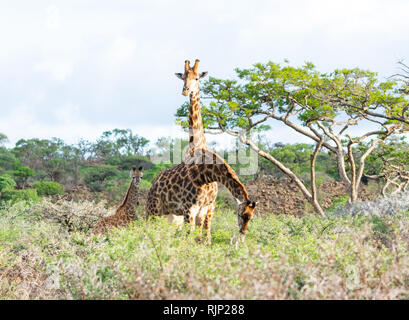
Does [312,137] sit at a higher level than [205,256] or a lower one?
higher

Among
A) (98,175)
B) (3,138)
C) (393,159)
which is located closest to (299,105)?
(393,159)

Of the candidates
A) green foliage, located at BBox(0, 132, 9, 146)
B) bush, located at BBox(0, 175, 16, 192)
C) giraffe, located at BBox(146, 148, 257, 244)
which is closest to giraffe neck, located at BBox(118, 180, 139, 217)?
giraffe, located at BBox(146, 148, 257, 244)

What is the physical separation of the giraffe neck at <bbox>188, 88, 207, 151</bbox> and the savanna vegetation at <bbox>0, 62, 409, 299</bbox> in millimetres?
1644

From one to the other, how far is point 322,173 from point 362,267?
26.8 meters

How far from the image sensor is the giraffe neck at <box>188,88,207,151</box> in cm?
814

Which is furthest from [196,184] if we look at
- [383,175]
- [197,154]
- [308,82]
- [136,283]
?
[383,175]

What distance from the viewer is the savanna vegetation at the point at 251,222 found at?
13.3ft

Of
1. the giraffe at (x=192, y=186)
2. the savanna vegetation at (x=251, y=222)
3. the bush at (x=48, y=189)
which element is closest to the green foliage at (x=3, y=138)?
the savanna vegetation at (x=251, y=222)

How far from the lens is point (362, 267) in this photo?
13.3 feet

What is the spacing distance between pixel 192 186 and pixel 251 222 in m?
3.81

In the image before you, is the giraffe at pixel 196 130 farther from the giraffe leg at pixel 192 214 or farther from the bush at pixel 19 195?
the bush at pixel 19 195

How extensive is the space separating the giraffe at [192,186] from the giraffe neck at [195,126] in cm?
23

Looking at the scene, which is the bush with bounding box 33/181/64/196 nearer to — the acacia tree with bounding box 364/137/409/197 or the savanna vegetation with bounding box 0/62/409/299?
the savanna vegetation with bounding box 0/62/409/299
